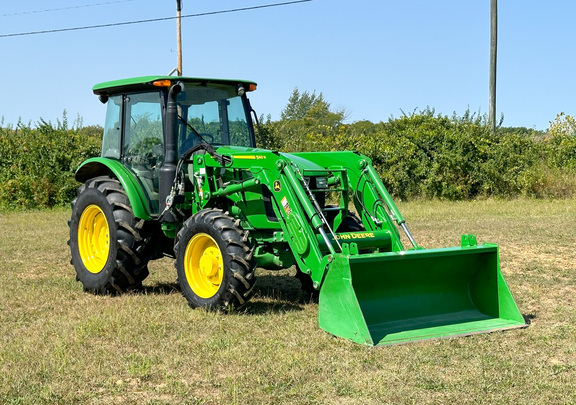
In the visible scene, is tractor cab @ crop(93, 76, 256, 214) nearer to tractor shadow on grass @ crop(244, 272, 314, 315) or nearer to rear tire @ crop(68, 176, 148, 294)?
rear tire @ crop(68, 176, 148, 294)

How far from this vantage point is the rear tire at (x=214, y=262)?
6.80 meters

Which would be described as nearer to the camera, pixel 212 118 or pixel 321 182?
pixel 321 182

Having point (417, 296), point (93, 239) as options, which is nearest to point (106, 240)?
point (93, 239)

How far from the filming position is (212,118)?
831 cm

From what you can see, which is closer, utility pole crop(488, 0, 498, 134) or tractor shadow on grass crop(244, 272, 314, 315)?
tractor shadow on grass crop(244, 272, 314, 315)

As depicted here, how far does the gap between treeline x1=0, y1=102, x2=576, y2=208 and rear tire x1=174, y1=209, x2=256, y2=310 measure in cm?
1316

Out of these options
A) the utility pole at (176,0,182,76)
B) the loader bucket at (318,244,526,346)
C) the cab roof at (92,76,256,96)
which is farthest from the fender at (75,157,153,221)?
the utility pole at (176,0,182,76)

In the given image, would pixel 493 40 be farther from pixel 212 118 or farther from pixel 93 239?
pixel 93 239

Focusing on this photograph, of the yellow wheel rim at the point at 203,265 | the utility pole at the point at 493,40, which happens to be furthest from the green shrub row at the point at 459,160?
the yellow wheel rim at the point at 203,265

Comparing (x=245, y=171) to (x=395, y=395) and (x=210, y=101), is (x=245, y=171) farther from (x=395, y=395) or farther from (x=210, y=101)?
(x=395, y=395)

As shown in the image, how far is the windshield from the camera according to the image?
8062 mm

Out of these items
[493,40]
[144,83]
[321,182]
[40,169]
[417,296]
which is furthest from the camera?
[493,40]

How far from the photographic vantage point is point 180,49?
2695cm

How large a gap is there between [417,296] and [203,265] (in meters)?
2.02
